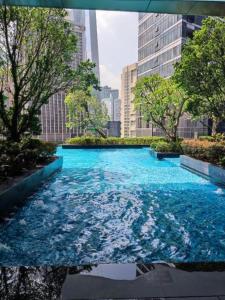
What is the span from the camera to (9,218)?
5578 millimetres

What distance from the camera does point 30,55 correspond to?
11.3 m

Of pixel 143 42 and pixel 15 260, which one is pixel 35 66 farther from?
pixel 143 42


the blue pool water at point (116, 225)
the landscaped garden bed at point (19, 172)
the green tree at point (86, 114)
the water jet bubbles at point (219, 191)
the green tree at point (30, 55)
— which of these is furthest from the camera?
the green tree at point (86, 114)

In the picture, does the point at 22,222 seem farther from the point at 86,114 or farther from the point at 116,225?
the point at 86,114

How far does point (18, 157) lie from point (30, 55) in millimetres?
5049

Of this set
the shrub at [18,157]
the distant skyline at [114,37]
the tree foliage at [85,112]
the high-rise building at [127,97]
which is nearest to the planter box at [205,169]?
the distant skyline at [114,37]

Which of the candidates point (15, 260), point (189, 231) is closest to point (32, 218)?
point (15, 260)

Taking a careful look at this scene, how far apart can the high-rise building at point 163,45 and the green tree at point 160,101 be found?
603 inches

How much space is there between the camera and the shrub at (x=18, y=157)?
24.5 feet

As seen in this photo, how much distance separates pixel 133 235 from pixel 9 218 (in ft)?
8.61

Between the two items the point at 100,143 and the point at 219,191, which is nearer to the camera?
the point at 219,191

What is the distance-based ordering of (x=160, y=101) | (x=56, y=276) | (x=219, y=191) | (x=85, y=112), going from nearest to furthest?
(x=56, y=276) → (x=219, y=191) → (x=160, y=101) → (x=85, y=112)

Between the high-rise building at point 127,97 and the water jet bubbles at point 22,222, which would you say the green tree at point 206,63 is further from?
the high-rise building at point 127,97

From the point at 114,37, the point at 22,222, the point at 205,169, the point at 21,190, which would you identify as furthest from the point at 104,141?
the point at 22,222
